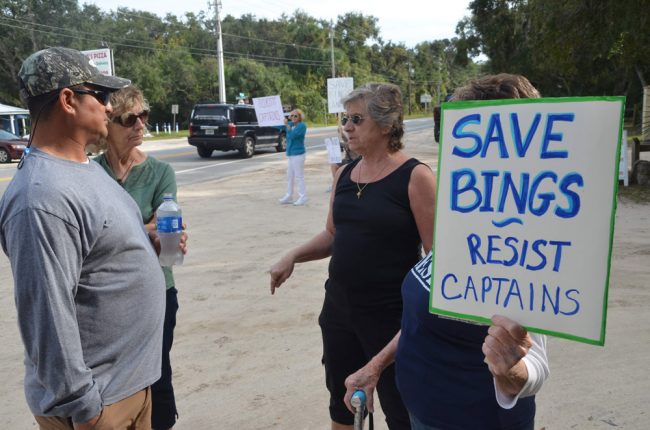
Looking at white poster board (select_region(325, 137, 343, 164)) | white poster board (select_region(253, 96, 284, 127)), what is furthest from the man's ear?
white poster board (select_region(253, 96, 284, 127))

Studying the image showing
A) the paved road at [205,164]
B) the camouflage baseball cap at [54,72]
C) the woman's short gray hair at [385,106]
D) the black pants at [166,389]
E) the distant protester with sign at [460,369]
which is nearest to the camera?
the distant protester with sign at [460,369]

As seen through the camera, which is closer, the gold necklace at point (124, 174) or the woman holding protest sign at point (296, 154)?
the gold necklace at point (124, 174)

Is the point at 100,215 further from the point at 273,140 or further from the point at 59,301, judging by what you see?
the point at 273,140

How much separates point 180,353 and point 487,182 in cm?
352

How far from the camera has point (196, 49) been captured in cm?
6550

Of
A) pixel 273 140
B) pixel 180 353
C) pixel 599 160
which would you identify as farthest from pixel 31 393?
pixel 273 140

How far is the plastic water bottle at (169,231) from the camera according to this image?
256 cm

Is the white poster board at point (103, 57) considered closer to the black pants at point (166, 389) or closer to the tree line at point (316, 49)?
the tree line at point (316, 49)

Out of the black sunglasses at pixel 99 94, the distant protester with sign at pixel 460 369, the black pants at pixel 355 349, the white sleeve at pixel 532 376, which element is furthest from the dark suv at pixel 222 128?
the white sleeve at pixel 532 376

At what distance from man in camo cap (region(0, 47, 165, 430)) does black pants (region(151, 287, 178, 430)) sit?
91 cm

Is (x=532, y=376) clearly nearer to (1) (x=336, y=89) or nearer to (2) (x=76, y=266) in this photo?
(2) (x=76, y=266)

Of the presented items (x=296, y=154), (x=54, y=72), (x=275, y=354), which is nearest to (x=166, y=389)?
(x=275, y=354)

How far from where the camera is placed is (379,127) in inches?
105

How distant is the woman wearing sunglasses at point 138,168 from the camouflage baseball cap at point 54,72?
2.75ft
